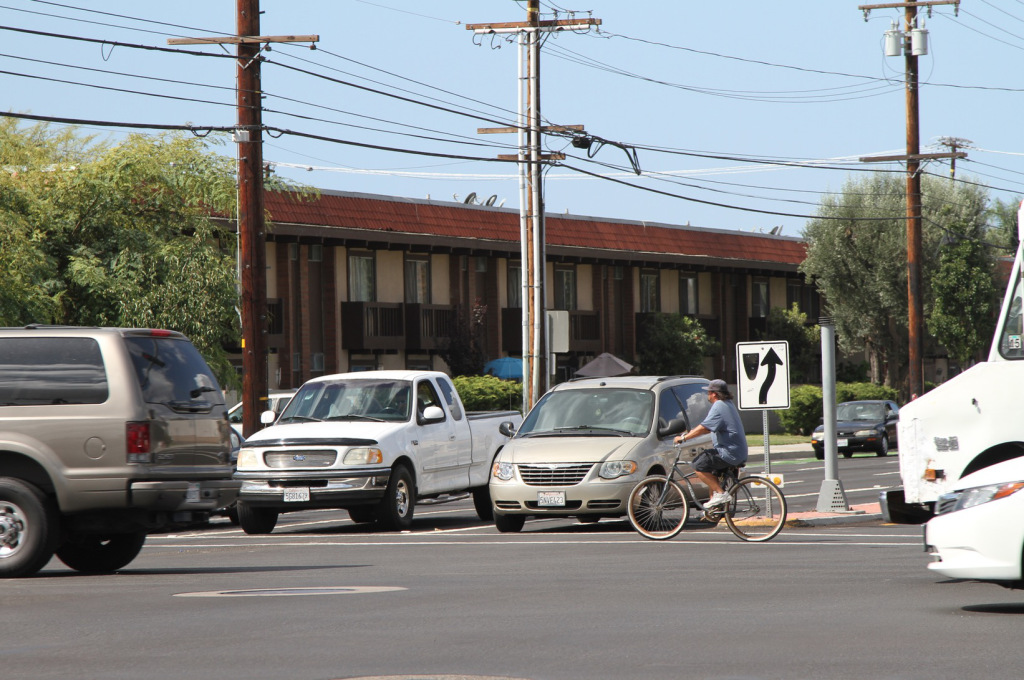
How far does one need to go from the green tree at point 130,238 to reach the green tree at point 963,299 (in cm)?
3221

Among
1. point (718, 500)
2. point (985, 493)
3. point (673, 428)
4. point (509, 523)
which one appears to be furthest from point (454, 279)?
point (985, 493)

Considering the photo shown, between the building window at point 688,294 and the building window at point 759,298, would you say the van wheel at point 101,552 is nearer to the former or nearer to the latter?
the building window at point 688,294

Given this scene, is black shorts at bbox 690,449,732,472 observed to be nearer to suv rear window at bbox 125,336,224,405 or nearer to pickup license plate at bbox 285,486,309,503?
pickup license plate at bbox 285,486,309,503

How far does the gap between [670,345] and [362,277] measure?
13.6 meters

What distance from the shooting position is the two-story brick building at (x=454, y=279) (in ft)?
143

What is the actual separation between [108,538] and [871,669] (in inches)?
342

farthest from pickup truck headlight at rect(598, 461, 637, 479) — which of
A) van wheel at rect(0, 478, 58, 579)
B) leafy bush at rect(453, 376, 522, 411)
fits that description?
leafy bush at rect(453, 376, 522, 411)

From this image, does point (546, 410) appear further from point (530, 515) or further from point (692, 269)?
point (692, 269)

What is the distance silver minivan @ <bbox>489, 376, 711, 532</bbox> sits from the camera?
60.7ft

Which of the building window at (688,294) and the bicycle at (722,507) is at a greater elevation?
the building window at (688,294)

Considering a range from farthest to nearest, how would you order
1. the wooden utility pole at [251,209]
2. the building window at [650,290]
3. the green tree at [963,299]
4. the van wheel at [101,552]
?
the building window at [650,290] < the green tree at [963,299] < the wooden utility pole at [251,209] < the van wheel at [101,552]

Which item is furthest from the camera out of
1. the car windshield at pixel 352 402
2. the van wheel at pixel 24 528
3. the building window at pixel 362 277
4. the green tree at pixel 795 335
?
the green tree at pixel 795 335

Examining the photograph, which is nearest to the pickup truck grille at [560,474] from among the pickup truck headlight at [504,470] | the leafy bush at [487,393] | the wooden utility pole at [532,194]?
the pickup truck headlight at [504,470]

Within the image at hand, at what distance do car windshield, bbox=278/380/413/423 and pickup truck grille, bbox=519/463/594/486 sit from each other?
2.57m
